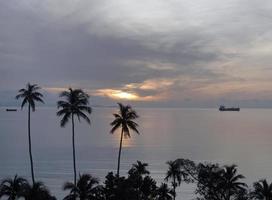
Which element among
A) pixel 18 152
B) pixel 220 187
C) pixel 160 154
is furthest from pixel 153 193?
pixel 18 152

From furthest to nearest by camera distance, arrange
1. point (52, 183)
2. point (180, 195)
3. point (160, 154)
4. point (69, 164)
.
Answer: point (160, 154) < point (69, 164) < point (52, 183) < point (180, 195)

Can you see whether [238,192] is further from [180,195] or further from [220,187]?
[180,195]

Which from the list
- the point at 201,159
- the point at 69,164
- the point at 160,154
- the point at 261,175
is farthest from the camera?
the point at 160,154

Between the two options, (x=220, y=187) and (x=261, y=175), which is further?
(x=261, y=175)

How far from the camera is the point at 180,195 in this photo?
110250mm

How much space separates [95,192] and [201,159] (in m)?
128

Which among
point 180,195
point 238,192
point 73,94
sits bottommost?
point 180,195

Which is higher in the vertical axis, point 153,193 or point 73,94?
point 73,94

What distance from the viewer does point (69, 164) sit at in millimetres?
154250

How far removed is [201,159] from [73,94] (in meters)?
116

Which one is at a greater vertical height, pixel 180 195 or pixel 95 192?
pixel 95 192

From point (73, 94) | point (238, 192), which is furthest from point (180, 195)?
point (73, 94)

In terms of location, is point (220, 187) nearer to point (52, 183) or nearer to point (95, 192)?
point (95, 192)

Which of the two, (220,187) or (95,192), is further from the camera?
(220,187)
